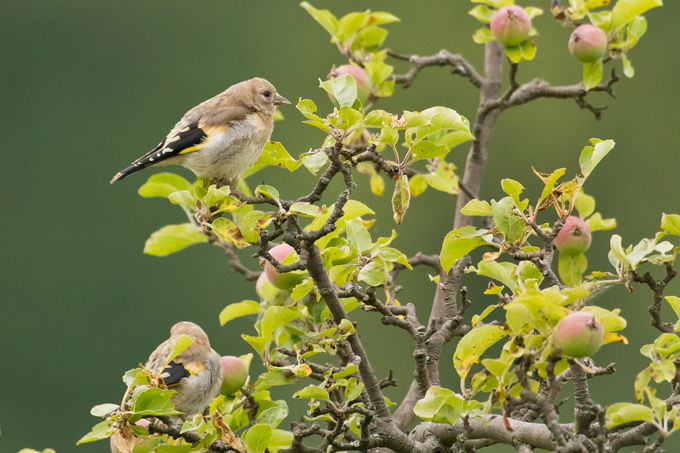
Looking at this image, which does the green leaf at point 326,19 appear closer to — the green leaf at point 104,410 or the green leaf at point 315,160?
the green leaf at point 315,160

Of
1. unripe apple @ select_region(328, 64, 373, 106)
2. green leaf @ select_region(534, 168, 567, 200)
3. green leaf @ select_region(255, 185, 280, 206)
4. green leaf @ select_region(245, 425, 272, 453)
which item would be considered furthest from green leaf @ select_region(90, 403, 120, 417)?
unripe apple @ select_region(328, 64, 373, 106)

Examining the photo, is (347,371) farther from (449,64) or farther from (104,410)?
(449,64)

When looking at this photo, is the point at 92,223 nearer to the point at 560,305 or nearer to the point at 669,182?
the point at 669,182

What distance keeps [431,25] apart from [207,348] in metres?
9.49

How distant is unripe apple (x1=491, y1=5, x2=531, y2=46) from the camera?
102 inches

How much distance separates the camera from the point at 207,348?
3.14 m

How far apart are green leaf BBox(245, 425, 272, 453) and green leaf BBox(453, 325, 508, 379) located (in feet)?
1.70

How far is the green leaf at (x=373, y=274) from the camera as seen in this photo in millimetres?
2002

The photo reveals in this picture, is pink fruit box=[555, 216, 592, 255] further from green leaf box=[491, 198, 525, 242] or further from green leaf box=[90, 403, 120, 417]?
green leaf box=[90, 403, 120, 417]

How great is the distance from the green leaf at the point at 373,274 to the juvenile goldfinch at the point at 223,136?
949 millimetres

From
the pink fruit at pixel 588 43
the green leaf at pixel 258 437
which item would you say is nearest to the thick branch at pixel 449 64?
the pink fruit at pixel 588 43

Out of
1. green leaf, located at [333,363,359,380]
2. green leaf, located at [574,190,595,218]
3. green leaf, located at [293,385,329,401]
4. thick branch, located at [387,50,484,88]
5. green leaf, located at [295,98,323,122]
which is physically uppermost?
thick branch, located at [387,50,484,88]

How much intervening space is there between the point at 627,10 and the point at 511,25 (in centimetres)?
42

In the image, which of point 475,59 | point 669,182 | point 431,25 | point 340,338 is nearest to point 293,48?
point 431,25
